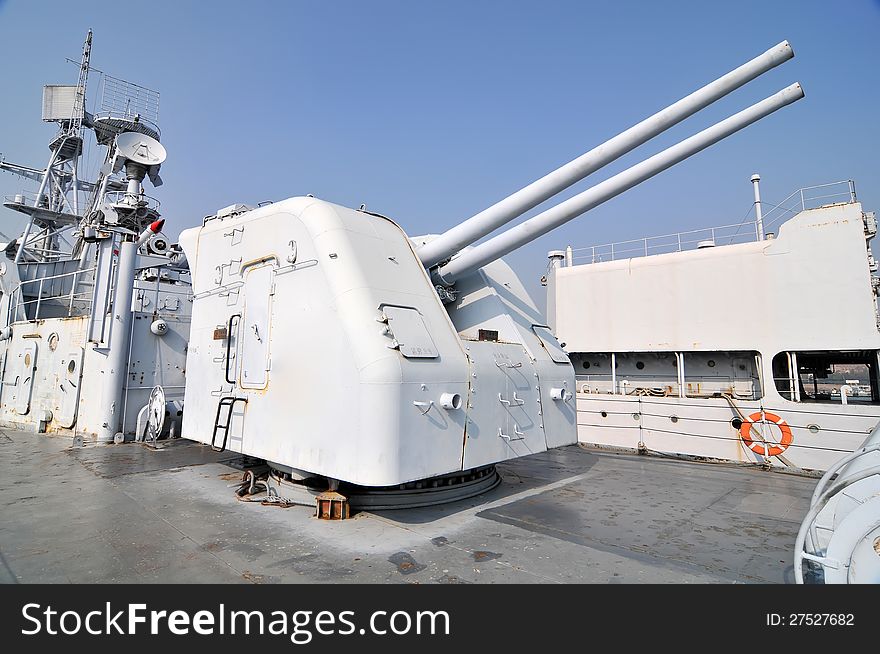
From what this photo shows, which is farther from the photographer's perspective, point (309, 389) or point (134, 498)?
point (134, 498)

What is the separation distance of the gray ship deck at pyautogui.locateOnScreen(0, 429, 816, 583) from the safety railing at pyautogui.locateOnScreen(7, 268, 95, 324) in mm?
7678

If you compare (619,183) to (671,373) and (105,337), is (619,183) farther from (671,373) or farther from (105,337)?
(105,337)

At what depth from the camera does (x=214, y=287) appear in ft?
22.2

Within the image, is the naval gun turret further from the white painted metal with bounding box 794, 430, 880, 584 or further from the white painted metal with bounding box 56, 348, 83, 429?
the white painted metal with bounding box 56, 348, 83, 429

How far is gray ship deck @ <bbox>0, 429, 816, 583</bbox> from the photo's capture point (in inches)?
140

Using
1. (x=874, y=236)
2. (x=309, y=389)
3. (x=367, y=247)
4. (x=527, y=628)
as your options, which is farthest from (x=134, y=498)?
(x=874, y=236)

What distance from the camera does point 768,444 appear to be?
8.23 metres

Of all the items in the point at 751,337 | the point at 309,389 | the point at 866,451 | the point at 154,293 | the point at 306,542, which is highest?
the point at 154,293

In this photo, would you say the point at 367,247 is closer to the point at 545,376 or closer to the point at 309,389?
the point at 309,389

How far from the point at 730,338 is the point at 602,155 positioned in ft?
21.5

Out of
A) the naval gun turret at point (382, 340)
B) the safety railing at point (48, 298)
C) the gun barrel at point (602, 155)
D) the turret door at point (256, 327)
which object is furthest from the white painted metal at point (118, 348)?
the gun barrel at point (602, 155)

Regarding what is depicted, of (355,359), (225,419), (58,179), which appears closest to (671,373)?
(355,359)

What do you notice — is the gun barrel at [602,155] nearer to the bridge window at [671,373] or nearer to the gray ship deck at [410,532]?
the gray ship deck at [410,532]

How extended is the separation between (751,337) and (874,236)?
267cm
